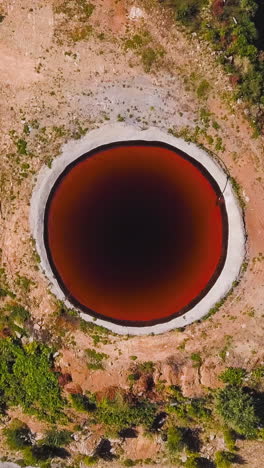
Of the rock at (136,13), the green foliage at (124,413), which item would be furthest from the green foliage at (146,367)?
the rock at (136,13)

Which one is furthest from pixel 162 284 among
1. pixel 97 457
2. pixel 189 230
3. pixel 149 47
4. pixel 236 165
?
pixel 149 47

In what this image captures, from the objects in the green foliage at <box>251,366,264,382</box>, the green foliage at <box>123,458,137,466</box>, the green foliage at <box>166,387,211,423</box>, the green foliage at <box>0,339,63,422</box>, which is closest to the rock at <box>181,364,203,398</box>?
the green foliage at <box>166,387,211,423</box>

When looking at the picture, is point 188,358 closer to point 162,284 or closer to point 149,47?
point 162,284

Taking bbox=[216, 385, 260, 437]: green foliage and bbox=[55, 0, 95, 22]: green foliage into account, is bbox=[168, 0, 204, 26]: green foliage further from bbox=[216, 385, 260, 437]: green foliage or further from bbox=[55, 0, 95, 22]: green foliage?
bbox=[216, 385, 260, 437]: green foliage

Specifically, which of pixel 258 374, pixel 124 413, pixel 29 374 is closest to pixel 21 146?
pixel 29 374

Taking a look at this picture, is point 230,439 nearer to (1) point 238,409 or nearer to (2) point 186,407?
(1) point 238,409

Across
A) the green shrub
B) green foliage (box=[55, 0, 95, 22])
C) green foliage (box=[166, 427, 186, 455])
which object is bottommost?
green foliage (box=[166, 427, 186, 455])
